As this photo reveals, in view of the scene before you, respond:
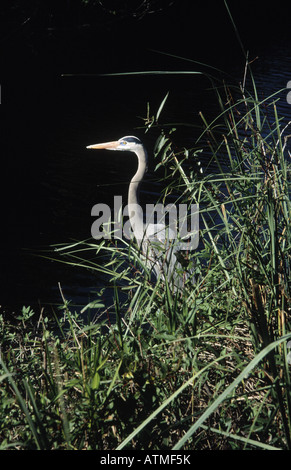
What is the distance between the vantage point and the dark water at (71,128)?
23.9 ft

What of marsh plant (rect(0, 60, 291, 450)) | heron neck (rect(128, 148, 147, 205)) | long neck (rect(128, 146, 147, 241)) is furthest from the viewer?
heron neck (rect(128, 148, 147, 205))

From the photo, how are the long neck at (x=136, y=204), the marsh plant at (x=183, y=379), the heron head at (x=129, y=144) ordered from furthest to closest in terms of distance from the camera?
the heron head at (x=129, y=144)
the long neck at (x=136, y=204)
the marsh plant at (x=183, y=379)

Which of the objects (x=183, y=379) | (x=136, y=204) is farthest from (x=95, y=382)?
(x=136, y=204)

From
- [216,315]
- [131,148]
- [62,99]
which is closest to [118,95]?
[62,99]

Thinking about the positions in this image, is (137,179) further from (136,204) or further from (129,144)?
(129,144)

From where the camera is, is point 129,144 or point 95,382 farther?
point 129,144

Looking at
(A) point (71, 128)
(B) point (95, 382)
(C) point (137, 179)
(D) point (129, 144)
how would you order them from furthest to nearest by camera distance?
(A) point (71, 128), (D) point (129, 144), (C) point (137, 179), (B) point (95, 382)

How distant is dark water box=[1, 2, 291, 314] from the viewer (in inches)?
287

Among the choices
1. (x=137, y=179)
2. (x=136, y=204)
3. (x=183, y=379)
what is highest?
(x=137, y=179)

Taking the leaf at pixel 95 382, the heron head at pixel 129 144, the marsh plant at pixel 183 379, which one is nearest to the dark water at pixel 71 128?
the heron head at pixel 129 144

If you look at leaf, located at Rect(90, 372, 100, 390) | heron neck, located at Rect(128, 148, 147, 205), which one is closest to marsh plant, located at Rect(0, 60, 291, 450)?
leaf, located at Rect(90, 372, 100, 390)

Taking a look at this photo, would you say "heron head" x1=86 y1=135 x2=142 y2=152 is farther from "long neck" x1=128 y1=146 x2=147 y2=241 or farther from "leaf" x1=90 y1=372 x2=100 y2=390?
"leaf" x1=90 y1=372 x2=100 y2=390

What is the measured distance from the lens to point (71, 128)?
13188mm

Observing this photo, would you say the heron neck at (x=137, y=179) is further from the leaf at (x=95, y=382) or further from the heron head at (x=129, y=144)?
the leaf at (x=95, y=382)
